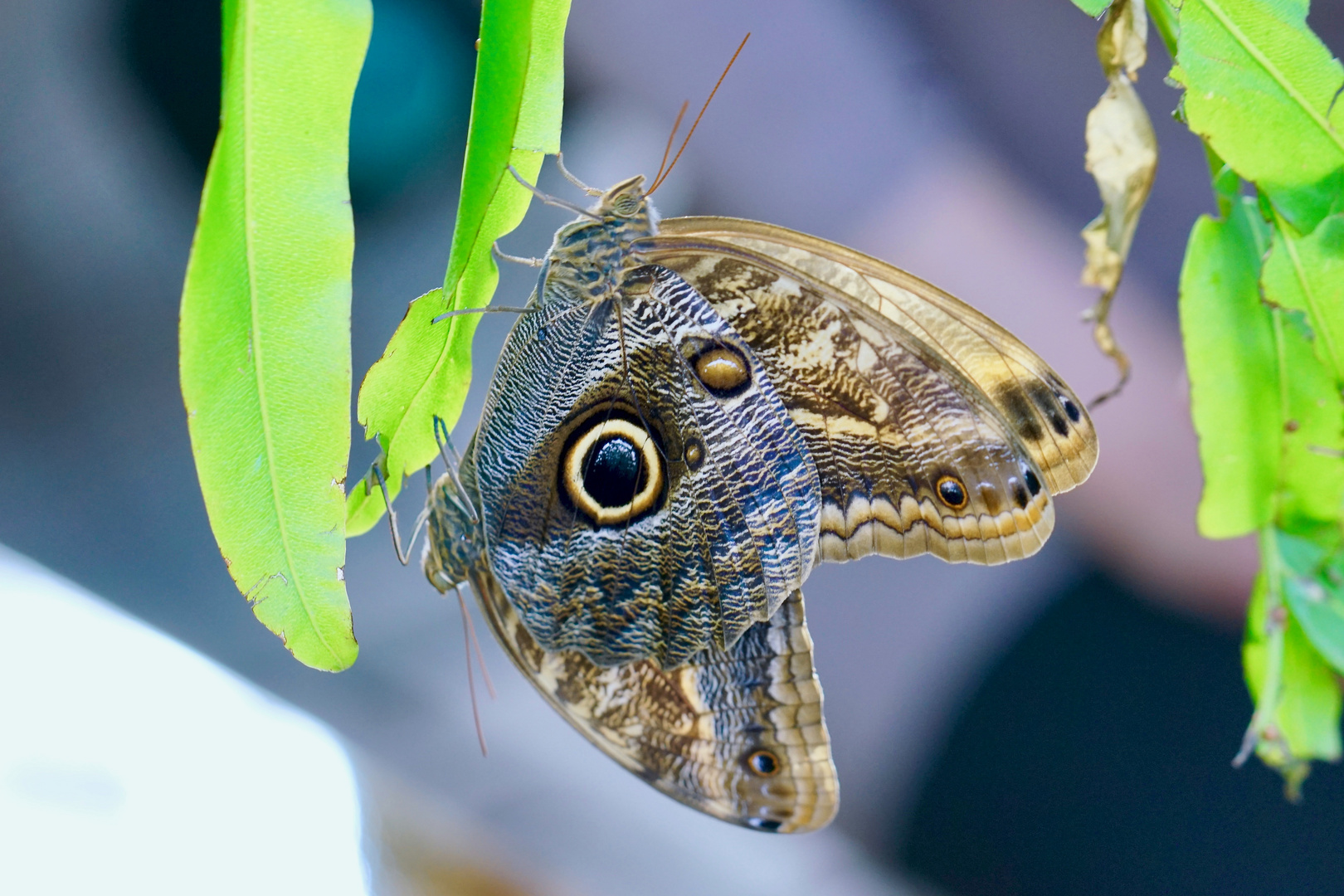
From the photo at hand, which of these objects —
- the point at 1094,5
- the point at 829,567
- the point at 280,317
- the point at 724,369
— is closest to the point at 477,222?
the point at 280,317

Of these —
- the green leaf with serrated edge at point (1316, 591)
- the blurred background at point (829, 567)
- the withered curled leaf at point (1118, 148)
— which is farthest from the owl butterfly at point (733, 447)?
the blurred background at point (829, 567)

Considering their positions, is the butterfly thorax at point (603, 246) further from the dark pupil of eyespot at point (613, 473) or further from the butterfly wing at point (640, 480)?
the dark pupil of eyespot at point (613, 473)

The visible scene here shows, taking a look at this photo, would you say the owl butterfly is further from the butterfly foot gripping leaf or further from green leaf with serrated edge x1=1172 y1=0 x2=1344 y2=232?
green leaf with serrated edge x1=1172 y1=0 x2=1344 y2=232

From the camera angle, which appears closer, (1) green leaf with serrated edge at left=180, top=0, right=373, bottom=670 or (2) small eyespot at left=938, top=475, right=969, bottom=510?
(1) green leaf with serrated edge at left=180, top=0, right=373, bottom=670

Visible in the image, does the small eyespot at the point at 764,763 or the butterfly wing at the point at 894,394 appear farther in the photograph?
the small eyespot at the point at 764,763

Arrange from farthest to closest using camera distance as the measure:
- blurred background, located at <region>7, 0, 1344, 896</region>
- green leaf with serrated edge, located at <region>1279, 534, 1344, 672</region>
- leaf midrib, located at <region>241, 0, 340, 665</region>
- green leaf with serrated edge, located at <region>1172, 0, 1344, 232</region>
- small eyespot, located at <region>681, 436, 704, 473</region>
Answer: blurred background, located at <region>7, 0, 1344, 896</region> < green leaf with serrated edge, located at <region>1279, 534, 1344, 672</region> < small eyespot, located at <region>681, 436, 704, 473</region> < green leaf with serrated edge, located at <region>1172, 0, 1344, 232</region> < leaf midrib, located at <region>241, 0, 340, 665</region>

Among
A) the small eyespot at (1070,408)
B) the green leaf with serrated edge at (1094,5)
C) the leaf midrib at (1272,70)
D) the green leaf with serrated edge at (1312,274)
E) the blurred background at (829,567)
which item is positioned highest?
the leaf midrib at (1272,70)

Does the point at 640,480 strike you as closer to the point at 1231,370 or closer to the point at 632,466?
the point at 632,466

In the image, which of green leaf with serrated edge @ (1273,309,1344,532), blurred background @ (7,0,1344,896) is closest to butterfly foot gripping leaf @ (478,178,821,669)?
green leaf with serrated edge @ (1273,309,1344,532)
